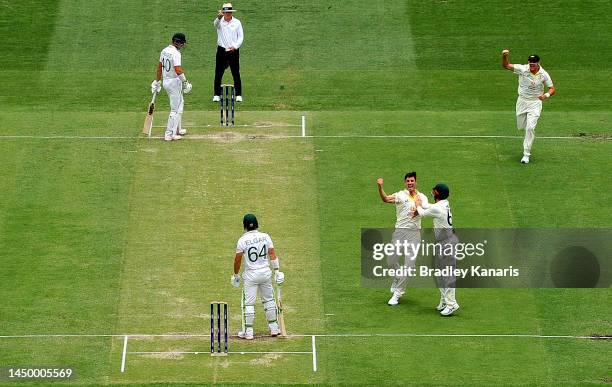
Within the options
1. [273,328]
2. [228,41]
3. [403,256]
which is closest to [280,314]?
[273,328]

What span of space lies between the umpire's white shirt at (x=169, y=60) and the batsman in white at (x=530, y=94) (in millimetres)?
8634

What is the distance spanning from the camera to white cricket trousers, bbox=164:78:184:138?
40.4 m

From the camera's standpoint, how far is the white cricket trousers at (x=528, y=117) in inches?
1550

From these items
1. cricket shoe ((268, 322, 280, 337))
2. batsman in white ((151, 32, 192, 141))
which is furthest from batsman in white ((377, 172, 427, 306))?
batsman in white ((151, 32, 192, 141))

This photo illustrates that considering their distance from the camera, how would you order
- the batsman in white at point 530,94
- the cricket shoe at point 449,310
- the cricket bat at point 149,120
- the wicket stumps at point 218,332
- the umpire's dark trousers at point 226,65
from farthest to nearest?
Result: the umpire's dark trousers at point 226,65 → the cricket bat at point 149,120 → the batsman in white at point 530,94 → the cricket shoe at point 449,310 → the wicket stumps at point 218,332

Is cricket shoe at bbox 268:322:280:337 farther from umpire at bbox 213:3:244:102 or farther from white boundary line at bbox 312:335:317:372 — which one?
umpire at bbox 213:3:244:102

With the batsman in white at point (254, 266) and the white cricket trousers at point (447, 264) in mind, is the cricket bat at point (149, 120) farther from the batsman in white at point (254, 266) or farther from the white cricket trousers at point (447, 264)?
the white cricket trousers at point (447, 264)

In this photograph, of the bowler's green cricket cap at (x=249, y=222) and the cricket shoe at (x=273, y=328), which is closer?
the bowler's green cricket cap at (x=249, y=222)

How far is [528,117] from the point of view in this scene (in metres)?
39.4

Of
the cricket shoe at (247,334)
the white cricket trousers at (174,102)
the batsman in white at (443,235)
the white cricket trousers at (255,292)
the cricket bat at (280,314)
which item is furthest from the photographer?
the white cricket trousers at (174,102)

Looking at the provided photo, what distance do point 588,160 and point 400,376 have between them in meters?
12.8

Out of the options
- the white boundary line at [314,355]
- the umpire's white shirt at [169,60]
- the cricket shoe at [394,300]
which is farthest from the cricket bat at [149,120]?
the white boundary line at [314,355]

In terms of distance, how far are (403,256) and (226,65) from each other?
1324 cm

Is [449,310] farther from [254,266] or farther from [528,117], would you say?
[528,117]
